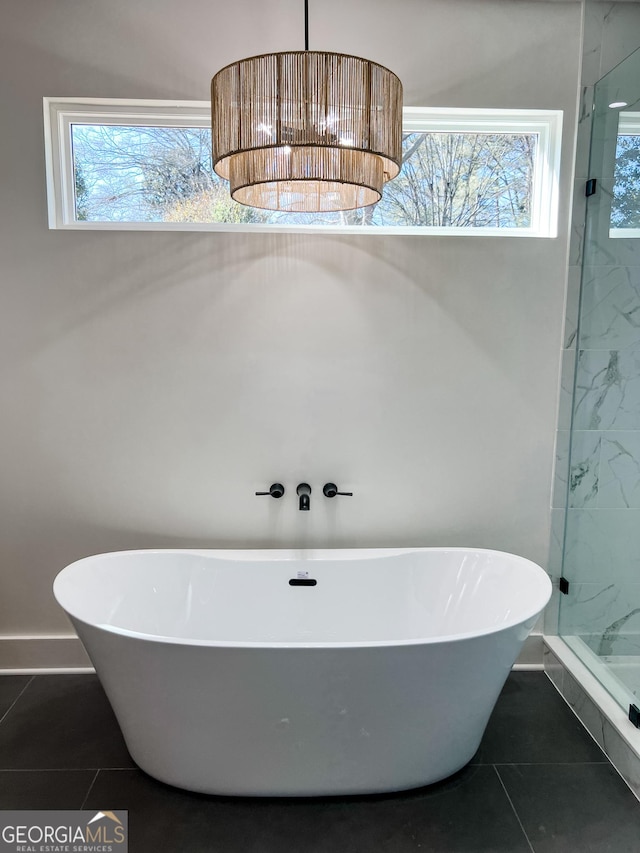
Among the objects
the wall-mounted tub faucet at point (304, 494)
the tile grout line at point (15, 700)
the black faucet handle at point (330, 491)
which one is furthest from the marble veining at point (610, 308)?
the tile grout line at point (15, 700)

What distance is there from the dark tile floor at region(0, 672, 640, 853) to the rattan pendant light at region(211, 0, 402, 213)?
1.98 meters

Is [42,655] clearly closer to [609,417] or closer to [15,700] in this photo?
[15,700]

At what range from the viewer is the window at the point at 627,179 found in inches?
85.8

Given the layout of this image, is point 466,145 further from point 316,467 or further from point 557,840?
point 557,840

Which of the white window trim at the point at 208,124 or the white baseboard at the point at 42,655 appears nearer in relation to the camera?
the white window trim at the point at 208,124

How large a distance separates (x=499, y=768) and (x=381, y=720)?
606mm

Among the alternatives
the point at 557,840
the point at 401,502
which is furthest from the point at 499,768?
the point at 401,502

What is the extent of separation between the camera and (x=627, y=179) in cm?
222

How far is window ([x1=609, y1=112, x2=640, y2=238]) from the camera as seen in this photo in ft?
7.15

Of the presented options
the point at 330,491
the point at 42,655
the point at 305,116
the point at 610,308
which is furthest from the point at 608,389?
the point at 42,655

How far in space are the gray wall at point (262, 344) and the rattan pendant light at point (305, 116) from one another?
821 millimetres

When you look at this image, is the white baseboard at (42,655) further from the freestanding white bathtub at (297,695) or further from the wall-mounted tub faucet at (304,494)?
the wall-mounted tub faucet at (304,494)

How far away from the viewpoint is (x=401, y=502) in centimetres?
266

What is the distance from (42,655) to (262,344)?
5.79 ft
